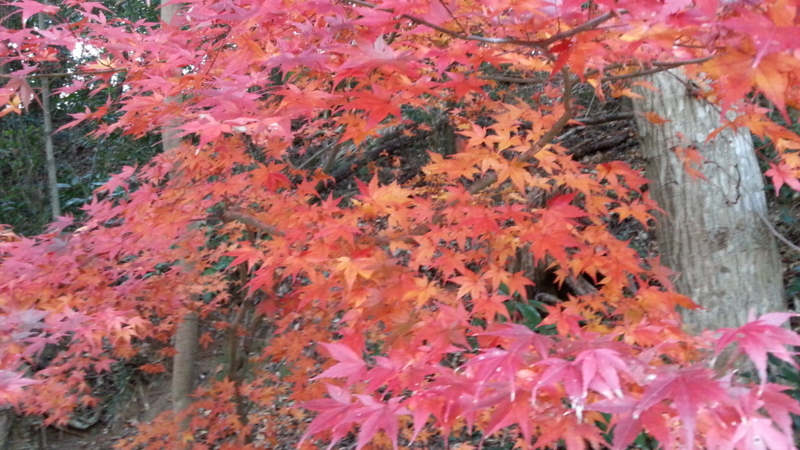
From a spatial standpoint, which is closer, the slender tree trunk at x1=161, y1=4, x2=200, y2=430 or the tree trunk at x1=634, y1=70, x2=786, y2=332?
the tree trunk at x1=634, y1=70, x2=786, y2=332

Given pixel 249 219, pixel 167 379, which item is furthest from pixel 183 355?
pixel 167 379

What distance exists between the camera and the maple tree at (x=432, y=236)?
3.28 ft

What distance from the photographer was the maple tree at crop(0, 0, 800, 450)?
3.28 ft

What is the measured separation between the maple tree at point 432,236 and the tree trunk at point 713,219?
0.47 metres

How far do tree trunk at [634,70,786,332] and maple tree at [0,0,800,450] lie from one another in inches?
18.6

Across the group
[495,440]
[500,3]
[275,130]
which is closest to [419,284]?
[275,130]

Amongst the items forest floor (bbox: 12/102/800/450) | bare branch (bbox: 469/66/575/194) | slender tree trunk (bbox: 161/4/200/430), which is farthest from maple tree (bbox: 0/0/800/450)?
forest floor (bbox: 12/102/800/450)

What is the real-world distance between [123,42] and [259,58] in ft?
3.80

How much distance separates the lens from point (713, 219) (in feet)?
8.93

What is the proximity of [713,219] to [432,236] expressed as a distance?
1.65 m

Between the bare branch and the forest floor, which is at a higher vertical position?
the bare branch

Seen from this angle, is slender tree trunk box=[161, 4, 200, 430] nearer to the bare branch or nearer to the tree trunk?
the bare branch

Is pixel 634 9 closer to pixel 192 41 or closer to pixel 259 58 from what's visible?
pixel 259 58

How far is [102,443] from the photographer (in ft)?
17.2
